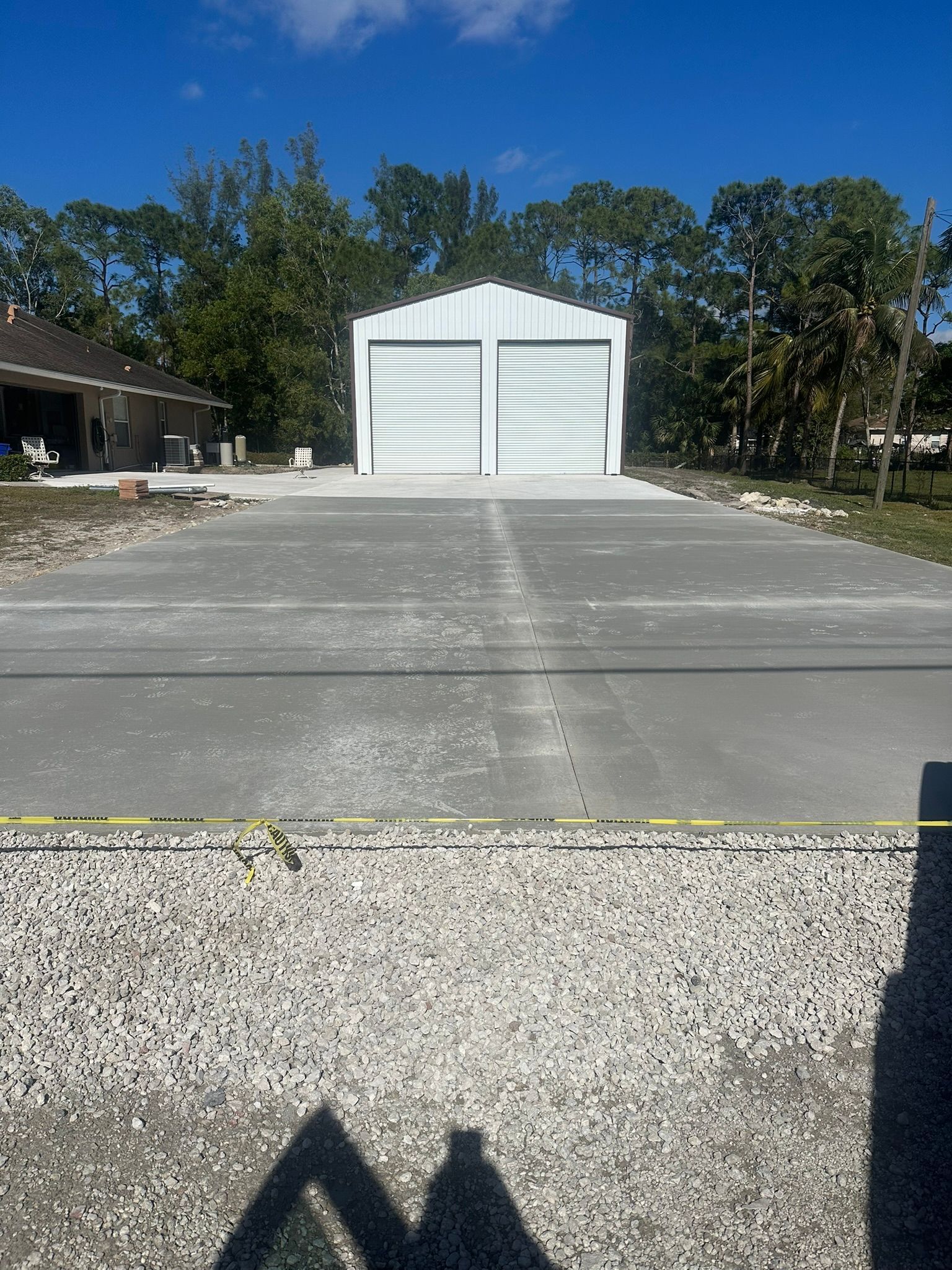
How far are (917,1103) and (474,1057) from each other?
1.20 metres

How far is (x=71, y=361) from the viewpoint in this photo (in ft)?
77.8

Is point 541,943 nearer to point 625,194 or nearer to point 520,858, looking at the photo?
point 520,858

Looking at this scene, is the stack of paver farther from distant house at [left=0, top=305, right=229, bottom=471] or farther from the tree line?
the tree line

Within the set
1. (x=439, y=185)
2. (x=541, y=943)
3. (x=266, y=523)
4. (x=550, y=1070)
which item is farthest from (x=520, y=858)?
(x=439, y=185)

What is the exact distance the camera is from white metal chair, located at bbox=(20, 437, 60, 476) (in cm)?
2116

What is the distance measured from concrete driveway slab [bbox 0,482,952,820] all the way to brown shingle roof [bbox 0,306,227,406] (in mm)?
13274

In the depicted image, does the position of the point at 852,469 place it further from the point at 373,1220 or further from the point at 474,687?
the point at 373,1220

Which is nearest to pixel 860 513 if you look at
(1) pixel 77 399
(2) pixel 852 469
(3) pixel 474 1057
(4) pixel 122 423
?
(2) pixel 852 469

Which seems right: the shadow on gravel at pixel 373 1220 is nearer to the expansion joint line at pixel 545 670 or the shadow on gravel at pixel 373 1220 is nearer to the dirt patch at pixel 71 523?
the expansion joint line at pixel 545 670

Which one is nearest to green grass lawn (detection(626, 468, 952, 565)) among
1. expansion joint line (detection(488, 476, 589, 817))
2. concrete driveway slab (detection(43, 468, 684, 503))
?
concrete driveway slab (detection(43, 468, 684, 503))

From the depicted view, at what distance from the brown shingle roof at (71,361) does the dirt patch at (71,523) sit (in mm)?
3476

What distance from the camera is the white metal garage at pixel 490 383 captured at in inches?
1002

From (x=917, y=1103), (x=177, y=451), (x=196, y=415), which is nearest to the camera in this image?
(x=917, y=1103)

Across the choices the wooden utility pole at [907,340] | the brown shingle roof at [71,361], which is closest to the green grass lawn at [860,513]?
the wooden utility pole at [907,340]
